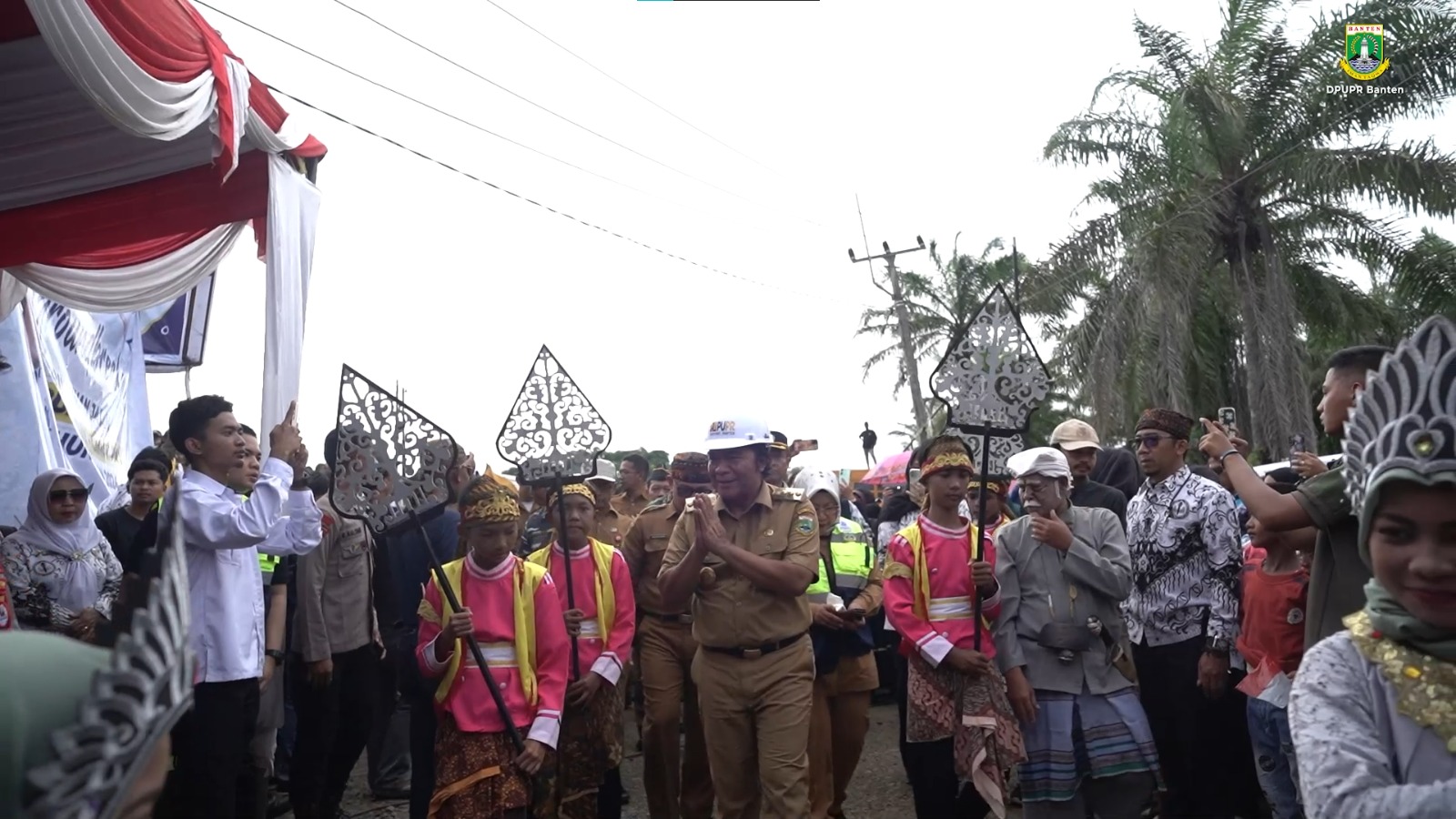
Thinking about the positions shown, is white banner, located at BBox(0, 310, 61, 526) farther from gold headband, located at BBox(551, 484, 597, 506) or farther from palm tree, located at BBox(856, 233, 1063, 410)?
palm tree, located at BBox(856, 233, 1063, 410)

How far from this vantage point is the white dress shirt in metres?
4.82

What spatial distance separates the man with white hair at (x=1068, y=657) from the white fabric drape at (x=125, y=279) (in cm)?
494

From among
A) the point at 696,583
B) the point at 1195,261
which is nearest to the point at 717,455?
the point at 696,583

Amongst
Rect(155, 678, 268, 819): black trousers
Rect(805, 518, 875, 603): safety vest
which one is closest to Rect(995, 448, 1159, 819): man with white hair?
Rect(805, 518, 875, 603): safety vest

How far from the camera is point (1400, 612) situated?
2174 millimetres

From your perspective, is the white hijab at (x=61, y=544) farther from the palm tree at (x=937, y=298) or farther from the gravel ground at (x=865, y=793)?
the palm tree at (x=937, y=298)

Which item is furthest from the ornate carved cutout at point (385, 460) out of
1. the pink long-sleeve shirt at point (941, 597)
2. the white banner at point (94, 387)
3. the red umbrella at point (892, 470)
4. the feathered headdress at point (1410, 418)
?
the red umbrella at point (892, 470)

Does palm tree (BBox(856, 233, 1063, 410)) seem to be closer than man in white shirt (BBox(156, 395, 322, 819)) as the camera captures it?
No

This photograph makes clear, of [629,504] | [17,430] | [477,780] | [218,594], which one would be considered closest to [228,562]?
[218,594]

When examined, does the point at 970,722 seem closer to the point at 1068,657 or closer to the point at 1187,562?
the point at 1068,657

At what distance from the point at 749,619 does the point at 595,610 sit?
40.1 inches

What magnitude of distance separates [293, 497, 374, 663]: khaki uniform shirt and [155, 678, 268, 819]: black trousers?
178 centimetres

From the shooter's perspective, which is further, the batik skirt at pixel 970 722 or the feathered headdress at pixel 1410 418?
the batik skirt at pixel 970 722

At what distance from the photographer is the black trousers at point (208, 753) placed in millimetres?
4879
